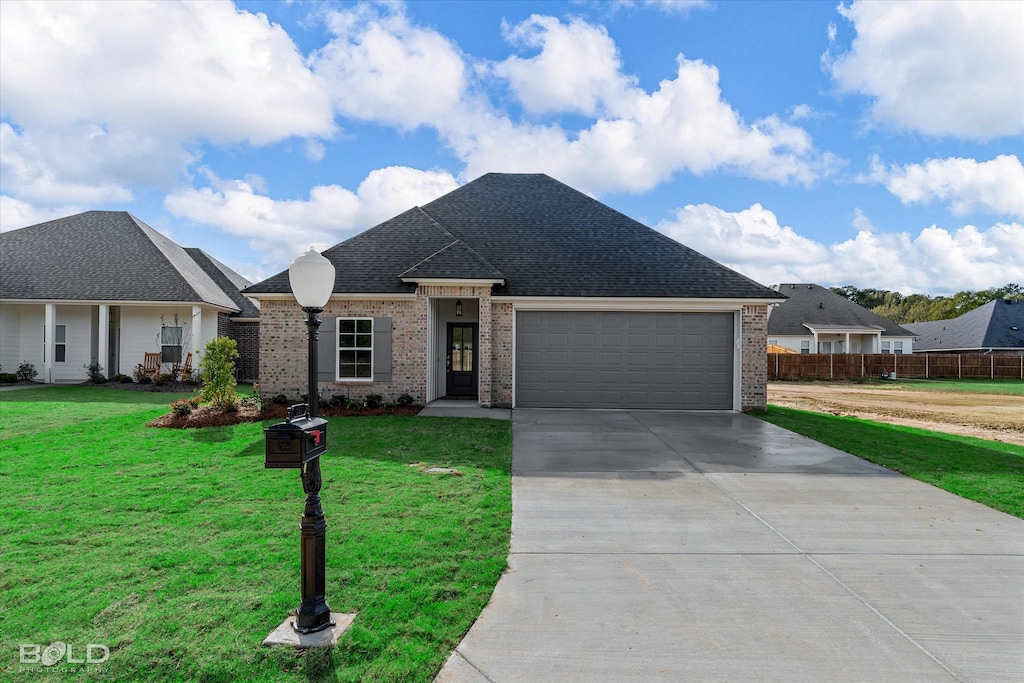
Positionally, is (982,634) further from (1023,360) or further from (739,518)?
(1023,360)

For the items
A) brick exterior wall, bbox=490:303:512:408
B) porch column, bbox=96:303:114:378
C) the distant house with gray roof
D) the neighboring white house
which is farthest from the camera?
the neighboring white house

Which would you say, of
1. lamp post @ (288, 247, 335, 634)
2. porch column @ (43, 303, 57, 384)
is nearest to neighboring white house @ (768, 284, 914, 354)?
lamp post @ (288, 247, 335, 634)

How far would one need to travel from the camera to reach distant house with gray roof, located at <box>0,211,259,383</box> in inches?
754

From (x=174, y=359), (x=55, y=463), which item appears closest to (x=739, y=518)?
(x=55, y=463)

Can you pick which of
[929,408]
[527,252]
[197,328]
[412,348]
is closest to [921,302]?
[929,408]

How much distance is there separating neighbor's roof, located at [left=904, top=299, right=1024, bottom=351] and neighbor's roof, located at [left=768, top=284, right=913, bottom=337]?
9215mm

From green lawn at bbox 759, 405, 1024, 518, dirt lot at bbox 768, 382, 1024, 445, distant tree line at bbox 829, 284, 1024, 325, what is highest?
distant tree line at bbox 829, 284, 1024, 325

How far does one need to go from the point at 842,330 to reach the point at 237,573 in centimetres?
3778

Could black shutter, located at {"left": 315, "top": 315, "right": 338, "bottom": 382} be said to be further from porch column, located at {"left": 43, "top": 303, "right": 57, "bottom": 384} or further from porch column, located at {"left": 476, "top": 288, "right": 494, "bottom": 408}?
porch column, located at {"left": 43, "top": 303, "right": 57, "bottom": 384}

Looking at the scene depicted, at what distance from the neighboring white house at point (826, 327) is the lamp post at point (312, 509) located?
3584 centimetres

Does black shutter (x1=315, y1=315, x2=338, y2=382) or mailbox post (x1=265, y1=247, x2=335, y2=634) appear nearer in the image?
mailbox post (x1=265, y1=247, x2=335, y2=634)

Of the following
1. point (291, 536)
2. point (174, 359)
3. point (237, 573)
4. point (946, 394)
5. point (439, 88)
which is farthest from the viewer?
point (946, 394)

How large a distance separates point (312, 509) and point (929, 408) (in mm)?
19975

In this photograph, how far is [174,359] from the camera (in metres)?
20.2
